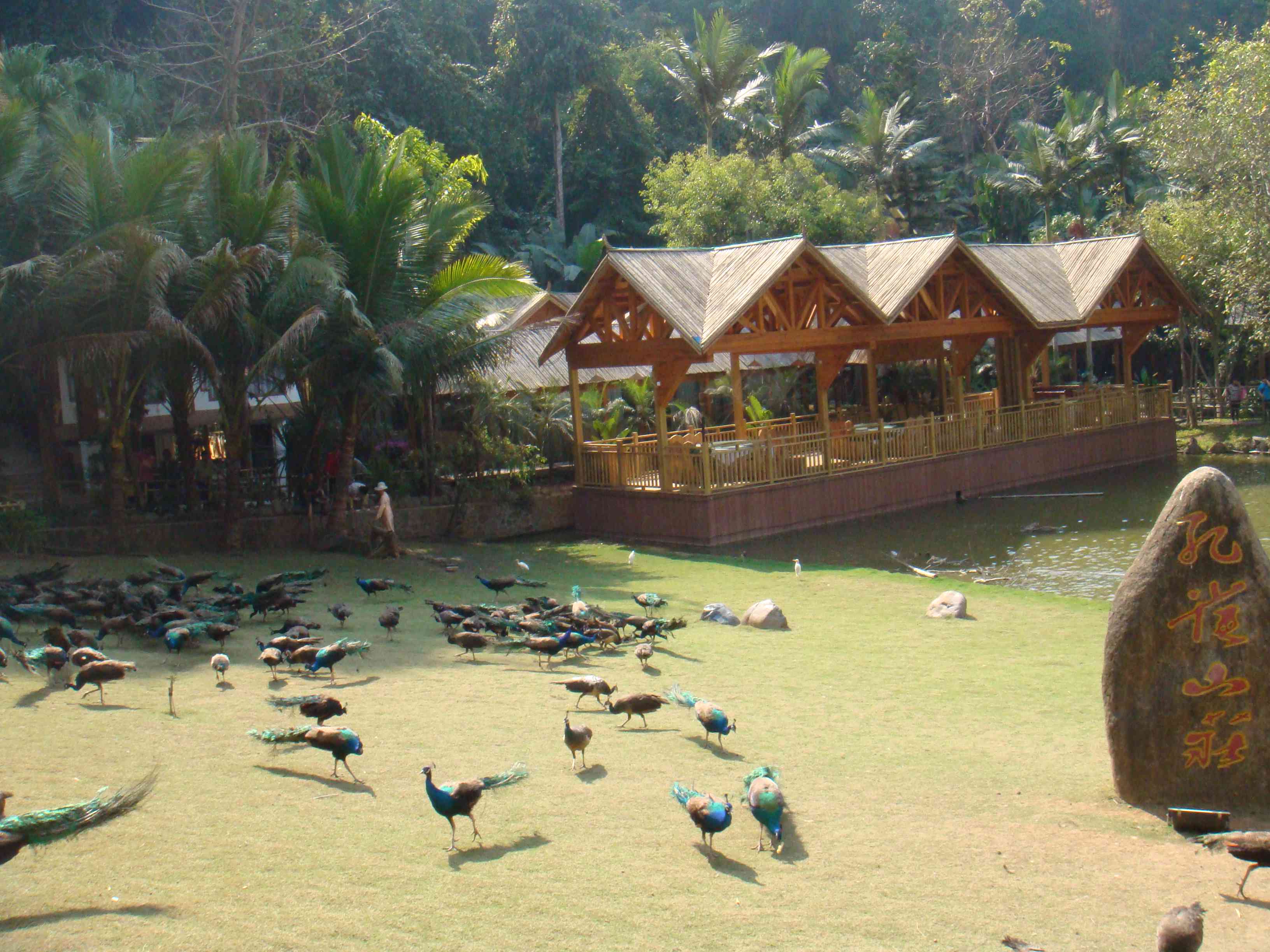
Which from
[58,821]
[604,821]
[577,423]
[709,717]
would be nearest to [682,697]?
→ [709,717]

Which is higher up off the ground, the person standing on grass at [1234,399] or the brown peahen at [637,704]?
the person standing on grass at [1234,399]

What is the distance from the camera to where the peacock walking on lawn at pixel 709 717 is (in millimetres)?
8180

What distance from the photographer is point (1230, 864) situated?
6660 millimetres

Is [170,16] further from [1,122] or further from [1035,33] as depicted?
[1035,33]

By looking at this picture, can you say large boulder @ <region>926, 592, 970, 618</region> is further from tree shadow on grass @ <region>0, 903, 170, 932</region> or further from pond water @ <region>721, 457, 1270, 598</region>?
tree shadow on grass @ <region>0, 903, 170, 932</region>

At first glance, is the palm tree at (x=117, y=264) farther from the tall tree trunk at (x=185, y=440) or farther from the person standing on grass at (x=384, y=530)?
the person standing on grass at (x=384, y=530)

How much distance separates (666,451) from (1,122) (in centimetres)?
1153

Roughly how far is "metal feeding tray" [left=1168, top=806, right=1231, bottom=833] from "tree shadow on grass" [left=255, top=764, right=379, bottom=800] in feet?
15.7

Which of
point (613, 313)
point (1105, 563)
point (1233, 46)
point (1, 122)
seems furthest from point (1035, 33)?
point (1, 122)

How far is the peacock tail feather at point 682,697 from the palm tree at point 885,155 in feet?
115

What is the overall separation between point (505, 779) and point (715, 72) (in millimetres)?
35653

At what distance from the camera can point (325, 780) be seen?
24.5 feet

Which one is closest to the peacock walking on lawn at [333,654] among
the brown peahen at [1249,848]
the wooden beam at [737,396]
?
the brown peahen at [1249,848]

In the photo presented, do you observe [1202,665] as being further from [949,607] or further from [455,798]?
[949,607]
